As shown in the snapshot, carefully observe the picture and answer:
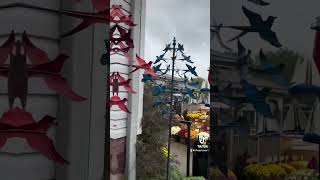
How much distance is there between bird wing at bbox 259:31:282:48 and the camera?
6.24 feet

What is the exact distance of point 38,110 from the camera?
1.62 m

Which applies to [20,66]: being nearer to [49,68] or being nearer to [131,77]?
[49,68]

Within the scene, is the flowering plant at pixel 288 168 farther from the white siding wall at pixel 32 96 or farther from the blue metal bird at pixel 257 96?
the white siding wall at pixel 32 96

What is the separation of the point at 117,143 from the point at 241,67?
13.9ft

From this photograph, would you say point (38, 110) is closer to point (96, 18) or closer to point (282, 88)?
point (96, 18)

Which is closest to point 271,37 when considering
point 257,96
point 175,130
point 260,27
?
point 260,27

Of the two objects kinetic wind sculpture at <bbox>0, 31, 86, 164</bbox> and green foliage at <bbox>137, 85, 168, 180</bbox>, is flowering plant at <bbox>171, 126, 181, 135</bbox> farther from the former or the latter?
kinetic wind sculpture at <bbox>0, 31, 86, 164</bbox>

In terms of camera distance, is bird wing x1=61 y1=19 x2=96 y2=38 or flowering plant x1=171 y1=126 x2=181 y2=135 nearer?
bird wing x1=61 y1=19 x2=96 y2=38

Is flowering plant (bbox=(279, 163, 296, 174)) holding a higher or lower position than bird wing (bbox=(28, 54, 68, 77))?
lower

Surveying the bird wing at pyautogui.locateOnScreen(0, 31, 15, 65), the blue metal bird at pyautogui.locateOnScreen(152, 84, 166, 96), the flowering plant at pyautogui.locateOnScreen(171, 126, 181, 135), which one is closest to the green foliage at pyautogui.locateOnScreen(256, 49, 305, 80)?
the bird wing at pyautogui.locateOnScreen(0, 31, 15, 65)

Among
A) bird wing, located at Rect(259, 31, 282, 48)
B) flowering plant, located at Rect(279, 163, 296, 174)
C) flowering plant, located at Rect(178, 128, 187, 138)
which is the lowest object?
flowering plant, located at Rect(178, 128, 187, 138)

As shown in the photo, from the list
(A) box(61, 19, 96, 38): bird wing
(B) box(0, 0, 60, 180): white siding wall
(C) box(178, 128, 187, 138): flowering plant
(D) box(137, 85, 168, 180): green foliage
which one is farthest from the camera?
(C) box(178, 128, 187, 138): flowering plant

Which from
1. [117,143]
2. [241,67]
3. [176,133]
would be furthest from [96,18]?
[176,133]

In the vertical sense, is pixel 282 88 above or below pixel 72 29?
below
